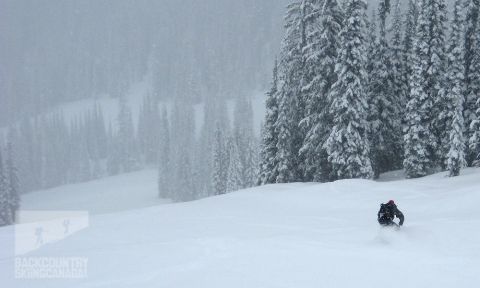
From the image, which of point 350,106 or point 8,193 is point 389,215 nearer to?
point 350,106

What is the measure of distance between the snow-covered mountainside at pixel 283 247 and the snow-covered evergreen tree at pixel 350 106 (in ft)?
31.7

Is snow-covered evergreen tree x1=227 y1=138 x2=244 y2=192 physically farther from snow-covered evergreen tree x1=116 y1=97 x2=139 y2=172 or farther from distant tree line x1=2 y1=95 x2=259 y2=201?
snow-covered evergreen tree x1=116 y1=97 x2=139 y2=172

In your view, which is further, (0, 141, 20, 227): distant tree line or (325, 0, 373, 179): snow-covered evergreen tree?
(0, 141, 20, 227): distant tree line

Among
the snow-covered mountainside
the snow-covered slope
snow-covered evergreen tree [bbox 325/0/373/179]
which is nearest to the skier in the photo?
the snow-covered mountainside

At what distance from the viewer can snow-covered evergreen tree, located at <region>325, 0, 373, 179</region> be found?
28.0 meters

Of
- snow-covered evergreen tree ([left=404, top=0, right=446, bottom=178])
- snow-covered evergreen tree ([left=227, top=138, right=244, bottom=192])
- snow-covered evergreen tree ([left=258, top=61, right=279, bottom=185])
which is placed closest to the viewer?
snow-covered evergreen tree ([left=404, top=0, right=446, bottom=178])

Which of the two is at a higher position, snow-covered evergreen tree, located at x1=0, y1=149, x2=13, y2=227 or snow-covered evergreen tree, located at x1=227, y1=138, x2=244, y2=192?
snow-covered evergreen tree, located at x1=227, y1=138, x2=244, y2=192

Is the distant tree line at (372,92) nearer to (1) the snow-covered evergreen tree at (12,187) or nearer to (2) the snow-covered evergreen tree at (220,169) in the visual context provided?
(2) the snow-covered evergreen tree at (220,169)

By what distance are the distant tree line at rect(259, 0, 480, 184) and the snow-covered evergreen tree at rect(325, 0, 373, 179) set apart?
69 mm

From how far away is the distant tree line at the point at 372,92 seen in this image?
93.0ft

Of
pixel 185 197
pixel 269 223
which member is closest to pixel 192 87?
pixel 185 197

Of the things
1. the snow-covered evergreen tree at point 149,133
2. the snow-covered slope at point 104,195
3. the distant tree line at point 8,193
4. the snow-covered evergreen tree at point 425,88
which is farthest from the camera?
the snow-covered evergreen tree at point 149,133

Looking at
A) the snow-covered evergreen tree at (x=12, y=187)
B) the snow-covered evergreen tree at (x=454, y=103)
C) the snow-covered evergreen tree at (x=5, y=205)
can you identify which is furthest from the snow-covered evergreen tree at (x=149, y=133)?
the snow-covered evergreen tree at (x=454, y=103)

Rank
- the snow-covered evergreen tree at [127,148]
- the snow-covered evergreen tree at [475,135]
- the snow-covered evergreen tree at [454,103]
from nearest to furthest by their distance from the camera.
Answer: the snow-covered evergreen tree at [454,103], the snow-covered evergreen tree at [475,135], the snow-covered evergreen tree at [127,148]
